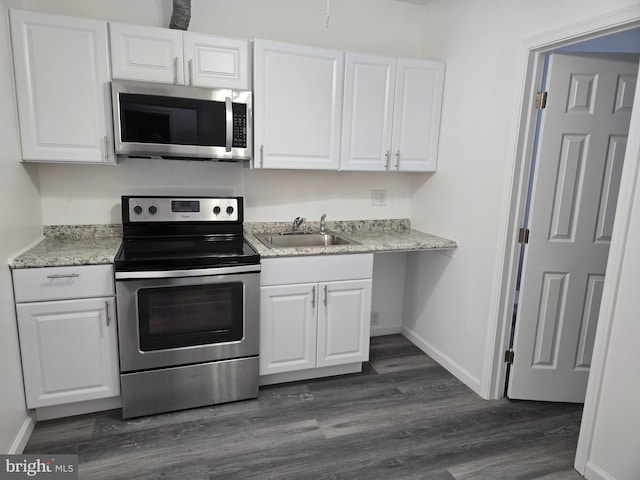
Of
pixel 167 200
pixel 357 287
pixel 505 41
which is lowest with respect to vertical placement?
pixel 357 287

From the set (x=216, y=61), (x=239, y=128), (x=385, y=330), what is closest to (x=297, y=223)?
(x=239, y=128)

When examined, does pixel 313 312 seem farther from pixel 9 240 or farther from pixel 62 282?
pixel 9 240

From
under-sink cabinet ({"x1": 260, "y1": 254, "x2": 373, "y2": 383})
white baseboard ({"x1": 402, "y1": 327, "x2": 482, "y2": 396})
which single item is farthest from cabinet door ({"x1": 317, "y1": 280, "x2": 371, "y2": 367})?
white baseboard ({"x1": 402, "y1": 327, "x2": 482, "y2": 396})

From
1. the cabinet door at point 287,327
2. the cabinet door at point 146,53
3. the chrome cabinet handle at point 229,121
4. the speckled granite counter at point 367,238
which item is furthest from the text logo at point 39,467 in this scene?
the cabinet door at point 146,53

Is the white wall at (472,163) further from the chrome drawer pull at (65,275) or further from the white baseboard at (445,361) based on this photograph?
the chrome drawer pull at (65,275)

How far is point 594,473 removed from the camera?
6.27ft

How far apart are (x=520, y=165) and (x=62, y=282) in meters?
2.58

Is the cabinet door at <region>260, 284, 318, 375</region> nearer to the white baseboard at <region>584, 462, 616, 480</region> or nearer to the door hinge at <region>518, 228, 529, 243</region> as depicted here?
the door hinge at <region>518, 228, 529, 243</region>

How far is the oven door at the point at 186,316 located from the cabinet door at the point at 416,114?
1398 millimetres

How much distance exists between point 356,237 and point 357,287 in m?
0.50

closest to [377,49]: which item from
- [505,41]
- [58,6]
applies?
[505,41]

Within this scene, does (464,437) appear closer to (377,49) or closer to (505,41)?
(505,41)

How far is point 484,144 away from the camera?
255cm

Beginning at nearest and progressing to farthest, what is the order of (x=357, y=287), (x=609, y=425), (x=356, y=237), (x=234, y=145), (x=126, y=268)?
(x=609, y=425), (x=126, y=268), (x=234, y=145), (x=357, y=287), (x=356, y=237)
